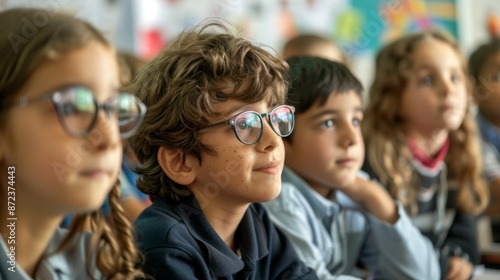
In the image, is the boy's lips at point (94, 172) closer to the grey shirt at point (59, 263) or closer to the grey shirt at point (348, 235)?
the grey shirt at point (59, 263)

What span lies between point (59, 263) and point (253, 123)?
0.88 feet

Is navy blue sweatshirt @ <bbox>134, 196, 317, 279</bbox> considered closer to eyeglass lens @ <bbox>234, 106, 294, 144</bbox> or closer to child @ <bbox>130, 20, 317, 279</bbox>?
child @ <bbox>130, 20, 317, 279</bbox>

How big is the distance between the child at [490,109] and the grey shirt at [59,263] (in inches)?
50.8

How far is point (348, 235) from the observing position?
1.19 metres

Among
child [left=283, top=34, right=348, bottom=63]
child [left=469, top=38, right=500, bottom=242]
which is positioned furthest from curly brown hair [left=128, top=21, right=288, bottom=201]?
child [left=469, top=38, right=500, bottom=242]

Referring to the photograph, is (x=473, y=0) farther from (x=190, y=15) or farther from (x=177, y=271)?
(x=177, y=271)

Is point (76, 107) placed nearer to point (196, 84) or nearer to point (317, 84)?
point (196, 84)

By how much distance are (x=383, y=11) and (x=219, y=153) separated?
2533mm

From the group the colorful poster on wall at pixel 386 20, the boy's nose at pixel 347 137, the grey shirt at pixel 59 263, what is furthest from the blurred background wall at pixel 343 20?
the grey shirt at pixel 59 263

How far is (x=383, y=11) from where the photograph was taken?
319cm

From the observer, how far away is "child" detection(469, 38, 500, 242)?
1.79 metres

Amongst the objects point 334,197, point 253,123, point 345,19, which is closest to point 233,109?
point 253,123

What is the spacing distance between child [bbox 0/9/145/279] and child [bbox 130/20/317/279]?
0.16 metres

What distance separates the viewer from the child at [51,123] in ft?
1.97
